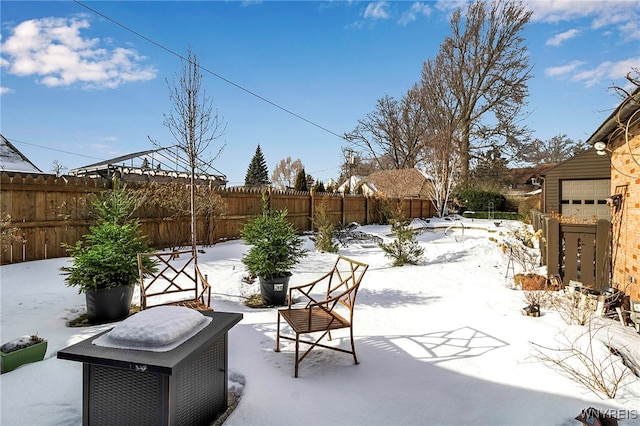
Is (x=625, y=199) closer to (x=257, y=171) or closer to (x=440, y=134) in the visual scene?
(x=440, y=134)

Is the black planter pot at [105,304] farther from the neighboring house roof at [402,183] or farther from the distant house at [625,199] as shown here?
the neighboring house roof at [402,183]

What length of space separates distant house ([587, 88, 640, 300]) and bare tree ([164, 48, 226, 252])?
24.9 ft

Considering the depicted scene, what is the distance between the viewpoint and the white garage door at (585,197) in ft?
37.8

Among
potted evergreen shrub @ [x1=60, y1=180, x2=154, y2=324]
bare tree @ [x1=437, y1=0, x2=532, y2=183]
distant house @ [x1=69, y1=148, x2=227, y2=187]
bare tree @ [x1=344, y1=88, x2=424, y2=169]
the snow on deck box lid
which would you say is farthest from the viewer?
bare tree @ [x1=344, y1=88, x2=424, y2=169]

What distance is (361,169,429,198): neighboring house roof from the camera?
85.4ft

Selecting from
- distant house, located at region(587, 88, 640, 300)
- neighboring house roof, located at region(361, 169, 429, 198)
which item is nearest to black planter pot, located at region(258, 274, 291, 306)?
distant house, located at region(587, 88, 640, 300)

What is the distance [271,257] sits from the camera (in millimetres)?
5004

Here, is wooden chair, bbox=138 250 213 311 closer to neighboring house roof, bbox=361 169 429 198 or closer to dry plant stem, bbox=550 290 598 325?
dry plant stem, bbox=550 290 598 325

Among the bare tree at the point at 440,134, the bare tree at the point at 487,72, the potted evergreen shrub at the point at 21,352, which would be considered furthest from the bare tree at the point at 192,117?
the bare tree at the point at 487,72

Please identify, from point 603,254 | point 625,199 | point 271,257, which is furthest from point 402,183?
point 271,257

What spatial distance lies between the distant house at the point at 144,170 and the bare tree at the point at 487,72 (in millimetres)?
20062

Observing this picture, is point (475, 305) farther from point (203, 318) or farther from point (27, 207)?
point (27, 207)

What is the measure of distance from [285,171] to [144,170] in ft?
99.8

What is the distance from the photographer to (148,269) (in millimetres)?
4227
